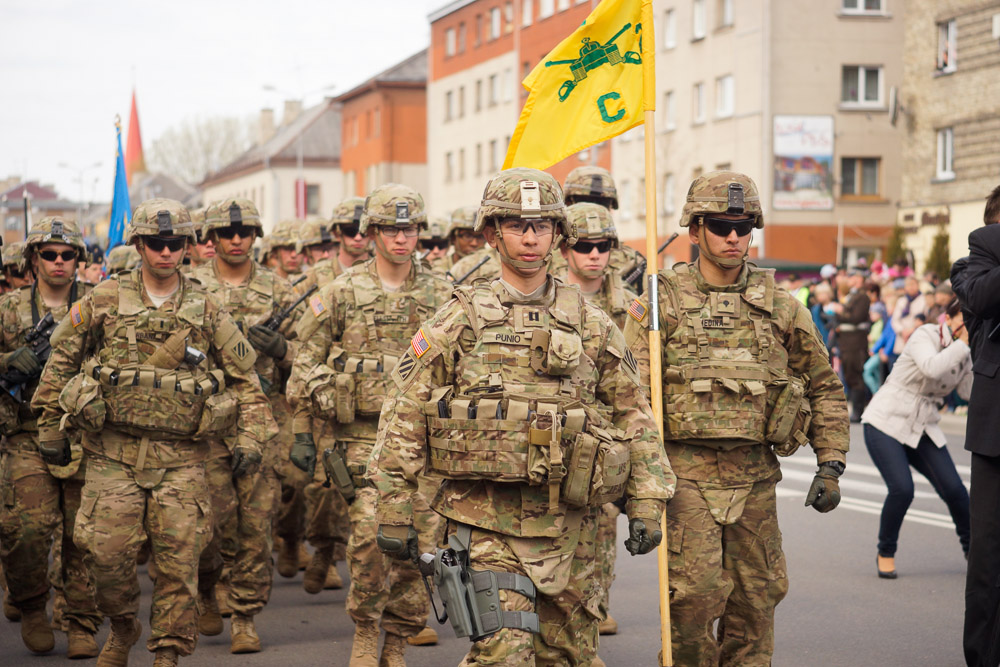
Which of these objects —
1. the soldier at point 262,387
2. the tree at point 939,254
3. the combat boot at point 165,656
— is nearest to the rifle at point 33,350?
the soldier at point 262,387

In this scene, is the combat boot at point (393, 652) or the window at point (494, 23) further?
the window at point (494, 23)

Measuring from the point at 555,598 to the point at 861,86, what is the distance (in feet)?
143

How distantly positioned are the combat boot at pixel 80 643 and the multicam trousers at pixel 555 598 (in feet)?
11.7

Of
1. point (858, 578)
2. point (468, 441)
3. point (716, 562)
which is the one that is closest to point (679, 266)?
point (716, 562)

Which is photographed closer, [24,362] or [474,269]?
[24,362]

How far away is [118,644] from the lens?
7457 mm

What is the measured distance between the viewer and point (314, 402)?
8148 mm

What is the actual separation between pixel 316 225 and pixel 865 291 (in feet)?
36.6

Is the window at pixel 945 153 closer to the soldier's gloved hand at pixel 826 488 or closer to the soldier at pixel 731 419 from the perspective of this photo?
the soldier at pixel 731 419

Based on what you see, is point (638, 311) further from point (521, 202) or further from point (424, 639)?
point (424, 639)

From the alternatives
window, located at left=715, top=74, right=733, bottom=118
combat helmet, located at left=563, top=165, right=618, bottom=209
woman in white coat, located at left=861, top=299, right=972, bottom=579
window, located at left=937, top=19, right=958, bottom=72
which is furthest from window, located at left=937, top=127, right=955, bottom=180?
combat helmet, located at left=563, top=165, right=618, bottom=209

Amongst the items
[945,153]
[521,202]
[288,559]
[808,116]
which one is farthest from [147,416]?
[808,116]

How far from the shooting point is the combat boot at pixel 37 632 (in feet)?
27.4

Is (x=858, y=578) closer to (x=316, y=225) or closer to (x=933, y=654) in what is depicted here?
(x=933, y=654)
